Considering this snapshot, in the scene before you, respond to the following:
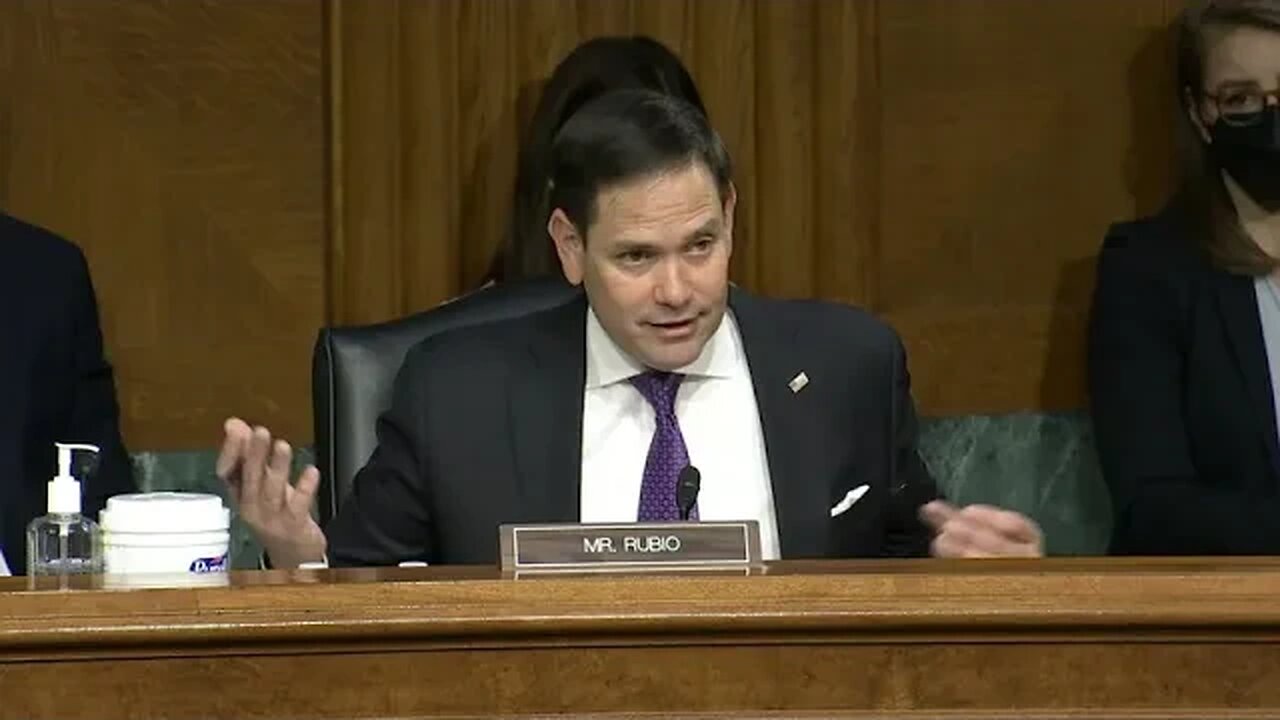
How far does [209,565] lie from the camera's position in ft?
6.61

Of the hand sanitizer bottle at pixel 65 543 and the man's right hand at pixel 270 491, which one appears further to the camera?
the man's right hand at pixel 270 491

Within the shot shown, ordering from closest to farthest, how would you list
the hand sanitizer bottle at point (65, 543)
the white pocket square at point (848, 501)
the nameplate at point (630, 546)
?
the nameplate at point (630, 546), the hand sanitizer bottle at point (65, 543), the white pocket square at point (848, 501)

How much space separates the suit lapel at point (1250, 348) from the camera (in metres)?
3.45

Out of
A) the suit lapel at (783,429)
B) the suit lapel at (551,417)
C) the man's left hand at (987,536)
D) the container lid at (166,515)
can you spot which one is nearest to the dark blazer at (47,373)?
the suit lapel at (551,417)

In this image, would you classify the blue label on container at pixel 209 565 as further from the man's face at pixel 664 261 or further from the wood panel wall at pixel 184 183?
the wood panel wall at pixel 184 183

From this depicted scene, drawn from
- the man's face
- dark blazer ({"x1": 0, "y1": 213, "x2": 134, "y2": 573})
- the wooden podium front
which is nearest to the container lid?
the wooden podium front

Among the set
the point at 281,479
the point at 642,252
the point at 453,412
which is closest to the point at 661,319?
the point at 642,252

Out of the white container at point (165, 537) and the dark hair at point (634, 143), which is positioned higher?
the dark hair at point (634, 143)

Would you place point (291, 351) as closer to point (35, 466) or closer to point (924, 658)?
point (35, 466)

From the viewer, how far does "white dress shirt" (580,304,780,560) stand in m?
2.70

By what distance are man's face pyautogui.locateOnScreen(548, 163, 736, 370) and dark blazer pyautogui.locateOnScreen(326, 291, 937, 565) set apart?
4.3 inches

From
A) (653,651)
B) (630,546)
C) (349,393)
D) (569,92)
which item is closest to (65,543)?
(630,546)

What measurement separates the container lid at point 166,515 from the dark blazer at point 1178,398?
177cm

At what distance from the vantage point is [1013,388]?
151 inches
